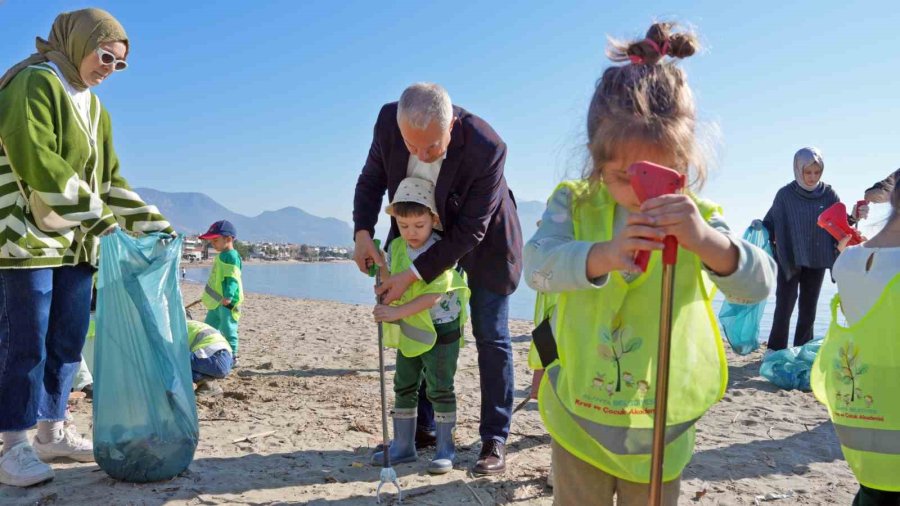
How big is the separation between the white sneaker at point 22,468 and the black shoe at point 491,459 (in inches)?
73.2

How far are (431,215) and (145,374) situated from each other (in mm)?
1423

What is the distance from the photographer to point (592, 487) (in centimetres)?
160

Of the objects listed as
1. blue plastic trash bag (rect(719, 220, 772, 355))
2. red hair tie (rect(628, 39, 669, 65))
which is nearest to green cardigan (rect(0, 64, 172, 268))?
red hair tie (rect(628, 39, 669, 65))

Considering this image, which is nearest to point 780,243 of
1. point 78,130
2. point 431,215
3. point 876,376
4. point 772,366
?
point 772,366

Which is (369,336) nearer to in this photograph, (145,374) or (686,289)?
(145,374)

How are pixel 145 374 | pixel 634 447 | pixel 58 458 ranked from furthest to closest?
pixel 58 458 < pixel 145 374 < pixel 634 447

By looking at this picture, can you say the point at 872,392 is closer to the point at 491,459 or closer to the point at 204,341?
the point at 491,459

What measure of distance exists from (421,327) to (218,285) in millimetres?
3424

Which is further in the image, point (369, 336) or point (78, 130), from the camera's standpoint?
point (369, 336)

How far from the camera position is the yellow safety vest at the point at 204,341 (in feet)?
15.2

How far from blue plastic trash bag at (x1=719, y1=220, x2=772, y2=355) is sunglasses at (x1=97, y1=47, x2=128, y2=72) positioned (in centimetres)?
534

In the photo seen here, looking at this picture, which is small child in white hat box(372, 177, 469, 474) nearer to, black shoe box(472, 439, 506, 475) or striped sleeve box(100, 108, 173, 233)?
black shoe box(472, 439, 506, 475)

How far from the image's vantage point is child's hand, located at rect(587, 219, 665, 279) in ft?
3.97

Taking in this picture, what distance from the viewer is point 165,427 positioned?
284 centimetres
